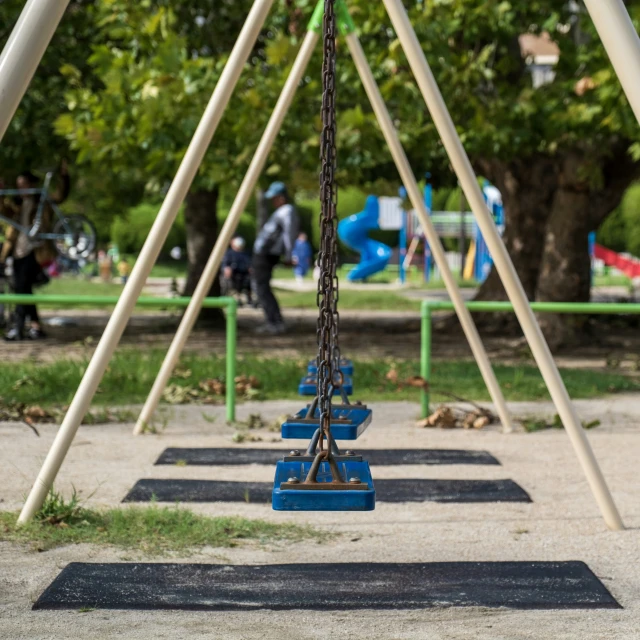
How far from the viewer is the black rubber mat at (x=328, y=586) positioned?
361 cm

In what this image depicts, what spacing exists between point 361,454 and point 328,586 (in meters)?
2.46

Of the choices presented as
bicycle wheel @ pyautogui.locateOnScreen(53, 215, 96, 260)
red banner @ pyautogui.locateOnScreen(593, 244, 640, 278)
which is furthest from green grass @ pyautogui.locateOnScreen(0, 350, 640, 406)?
red banner @ pyautogui.locateOnScreen(593, 244, 640, 278)

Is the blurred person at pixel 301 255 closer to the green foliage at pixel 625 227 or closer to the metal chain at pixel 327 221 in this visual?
the green foliage at pixel 625 227

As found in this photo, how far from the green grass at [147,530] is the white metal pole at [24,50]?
6.00 feet

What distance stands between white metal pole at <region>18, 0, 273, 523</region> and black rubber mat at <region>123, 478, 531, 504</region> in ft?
2.05

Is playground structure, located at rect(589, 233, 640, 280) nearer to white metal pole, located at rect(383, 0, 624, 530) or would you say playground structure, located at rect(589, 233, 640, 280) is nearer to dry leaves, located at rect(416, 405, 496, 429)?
dry leaves, located at rect(416, 405, 496, 429)

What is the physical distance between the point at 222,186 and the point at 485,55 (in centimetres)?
250

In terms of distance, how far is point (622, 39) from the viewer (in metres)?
3.26

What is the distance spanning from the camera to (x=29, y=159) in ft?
43.5

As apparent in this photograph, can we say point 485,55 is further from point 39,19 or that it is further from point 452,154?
point 39,19

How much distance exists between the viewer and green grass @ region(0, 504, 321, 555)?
14.5 ft

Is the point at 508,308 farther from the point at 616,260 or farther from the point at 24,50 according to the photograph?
the point at 616,260

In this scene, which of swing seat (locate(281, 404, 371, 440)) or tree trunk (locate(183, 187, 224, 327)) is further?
tree trunk (locate(183, 187, 224, 327))

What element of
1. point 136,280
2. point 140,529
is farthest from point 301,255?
point 140,529
